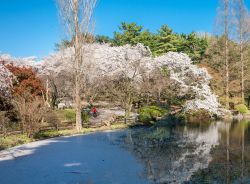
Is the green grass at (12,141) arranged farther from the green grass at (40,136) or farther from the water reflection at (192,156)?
the water reflection at (192,156)

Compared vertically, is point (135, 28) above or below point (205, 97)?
above

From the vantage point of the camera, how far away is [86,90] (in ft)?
99.1

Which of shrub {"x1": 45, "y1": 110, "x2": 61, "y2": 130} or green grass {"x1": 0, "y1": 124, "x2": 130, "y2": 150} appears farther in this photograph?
shrub {"x1": 45, "y1": 110, "x2": 61, "y2": 130}

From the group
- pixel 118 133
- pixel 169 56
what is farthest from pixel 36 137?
pixel 169 56

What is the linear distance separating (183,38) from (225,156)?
34.6 metres

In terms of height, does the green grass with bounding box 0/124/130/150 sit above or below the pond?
above

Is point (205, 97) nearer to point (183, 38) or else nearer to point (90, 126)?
point (90, 126)

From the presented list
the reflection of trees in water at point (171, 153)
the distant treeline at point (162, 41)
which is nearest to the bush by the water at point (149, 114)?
the reflection of trees in water at point (171, 153)

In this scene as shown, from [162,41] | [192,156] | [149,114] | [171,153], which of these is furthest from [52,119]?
[162,41]

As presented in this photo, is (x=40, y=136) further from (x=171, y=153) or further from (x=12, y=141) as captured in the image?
(x=171, y=153)

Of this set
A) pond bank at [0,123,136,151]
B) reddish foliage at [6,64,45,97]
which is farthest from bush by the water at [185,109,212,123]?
reddish foliage at [6,64,45,97]

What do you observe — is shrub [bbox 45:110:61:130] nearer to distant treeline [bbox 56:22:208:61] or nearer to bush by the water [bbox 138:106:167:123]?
bush by the water [bbox 138:106:167:123]

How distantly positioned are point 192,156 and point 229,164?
1.71 metres

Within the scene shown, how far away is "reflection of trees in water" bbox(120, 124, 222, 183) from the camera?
9805mm
